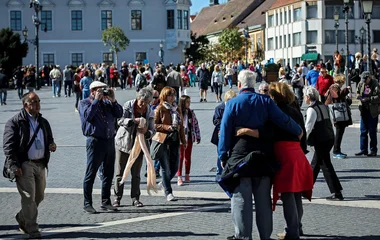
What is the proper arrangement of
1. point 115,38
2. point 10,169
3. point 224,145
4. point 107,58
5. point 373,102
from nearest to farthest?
point 224,145 < point 10,169 < point 373,102 < point 115,38 < point 107,58

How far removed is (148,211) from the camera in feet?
40.3

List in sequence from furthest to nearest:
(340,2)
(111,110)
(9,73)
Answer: (340,2) < (9,73) < (111,110)

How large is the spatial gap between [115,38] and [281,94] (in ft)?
235

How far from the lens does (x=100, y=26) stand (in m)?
86.6

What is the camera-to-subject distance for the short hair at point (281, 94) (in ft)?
33.1

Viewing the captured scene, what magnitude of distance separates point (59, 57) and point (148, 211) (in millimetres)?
75092

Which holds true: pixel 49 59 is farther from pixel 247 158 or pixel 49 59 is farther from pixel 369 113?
pixel 247 158

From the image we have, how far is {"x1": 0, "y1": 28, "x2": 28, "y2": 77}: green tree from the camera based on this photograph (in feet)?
209

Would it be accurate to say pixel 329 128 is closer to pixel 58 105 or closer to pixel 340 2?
pixel 58 105

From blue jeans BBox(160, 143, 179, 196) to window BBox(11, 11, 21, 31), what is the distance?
7444cm

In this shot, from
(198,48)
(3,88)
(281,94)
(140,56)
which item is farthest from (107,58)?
(281,94)

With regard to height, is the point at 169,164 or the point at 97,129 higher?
the point at 97,129

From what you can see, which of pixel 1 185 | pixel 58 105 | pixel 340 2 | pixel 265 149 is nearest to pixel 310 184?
pixel 265 149

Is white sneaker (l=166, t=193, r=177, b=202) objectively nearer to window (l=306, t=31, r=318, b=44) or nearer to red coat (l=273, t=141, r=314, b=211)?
red coat (l=273, t=141, r=314, b=211)
